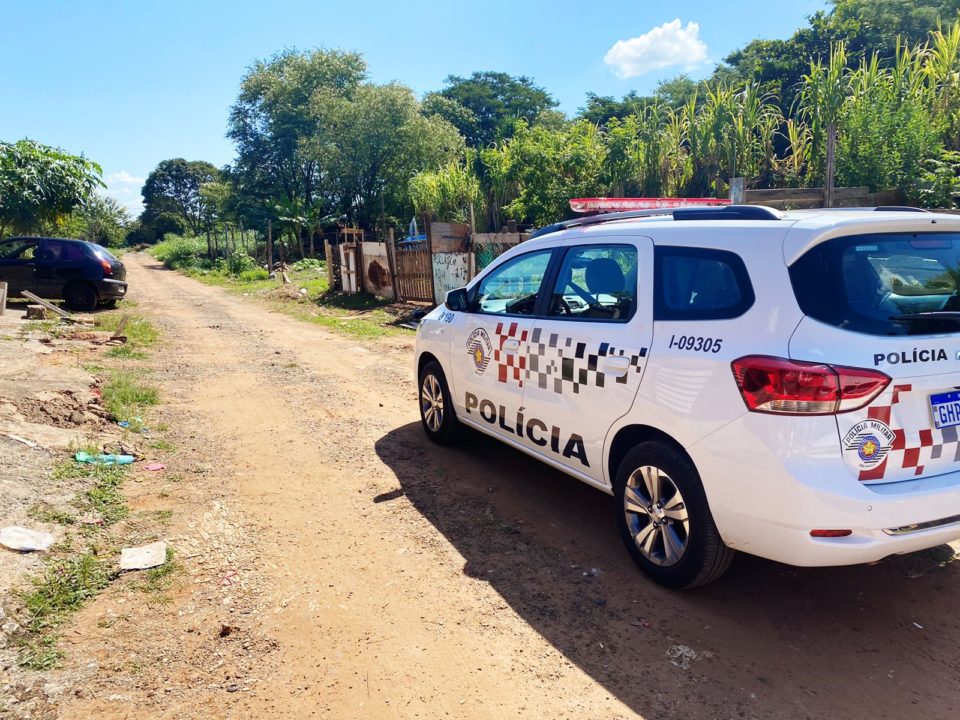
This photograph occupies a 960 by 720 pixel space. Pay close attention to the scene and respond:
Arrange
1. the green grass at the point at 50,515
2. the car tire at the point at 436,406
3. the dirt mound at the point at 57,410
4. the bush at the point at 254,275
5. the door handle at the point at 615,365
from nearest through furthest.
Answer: the door handle at the point at 615,365 < the green grass at the point at 50,515 < the car tire at the point at 436,406 < the dirt mound at the point at 57,410 < the bush at the point at 254,275

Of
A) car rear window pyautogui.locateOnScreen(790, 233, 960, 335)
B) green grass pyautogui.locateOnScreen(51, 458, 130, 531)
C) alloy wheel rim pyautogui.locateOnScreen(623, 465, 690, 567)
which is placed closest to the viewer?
car rear window pyautogui.locateOnScreen(790, 233, 960, 335)

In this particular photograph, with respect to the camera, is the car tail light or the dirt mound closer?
the car tail light

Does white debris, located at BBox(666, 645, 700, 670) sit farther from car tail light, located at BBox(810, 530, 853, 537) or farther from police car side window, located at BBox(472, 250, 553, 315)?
police car side window, located at BBox(472, 250, 553, 315)

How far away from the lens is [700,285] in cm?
321

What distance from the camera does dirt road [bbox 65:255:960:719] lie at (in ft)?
8.77

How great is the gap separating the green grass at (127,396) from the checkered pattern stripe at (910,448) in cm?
591

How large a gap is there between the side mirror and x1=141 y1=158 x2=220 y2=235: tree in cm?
6472

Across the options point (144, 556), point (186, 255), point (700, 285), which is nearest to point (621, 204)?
point (700, 285)

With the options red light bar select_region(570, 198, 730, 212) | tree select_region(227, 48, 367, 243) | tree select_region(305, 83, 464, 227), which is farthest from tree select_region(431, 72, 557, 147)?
red light bar select_region(570, 198, 730, 212)

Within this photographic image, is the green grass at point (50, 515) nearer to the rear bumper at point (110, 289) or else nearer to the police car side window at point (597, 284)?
the police car side window at point (597, 284)

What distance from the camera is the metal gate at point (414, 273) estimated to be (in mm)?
15211

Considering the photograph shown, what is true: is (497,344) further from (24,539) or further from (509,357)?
(24,539)

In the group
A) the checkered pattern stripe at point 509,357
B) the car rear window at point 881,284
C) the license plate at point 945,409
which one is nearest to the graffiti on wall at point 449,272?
the checkered pattern stripe at point 509,357

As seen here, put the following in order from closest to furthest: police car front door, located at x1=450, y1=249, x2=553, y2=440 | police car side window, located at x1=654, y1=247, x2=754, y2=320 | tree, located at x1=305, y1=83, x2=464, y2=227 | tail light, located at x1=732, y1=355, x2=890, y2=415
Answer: tail light, located at x1=732, y1=355, x2=890, y2=415
police car side window, located at x1=654, y1=247, x2=754, y2=320
police car front door, located at x1=450, y1=249, x2=553, y2=440
tree, located at x1=305, y1=83, x2=464, y2=227
